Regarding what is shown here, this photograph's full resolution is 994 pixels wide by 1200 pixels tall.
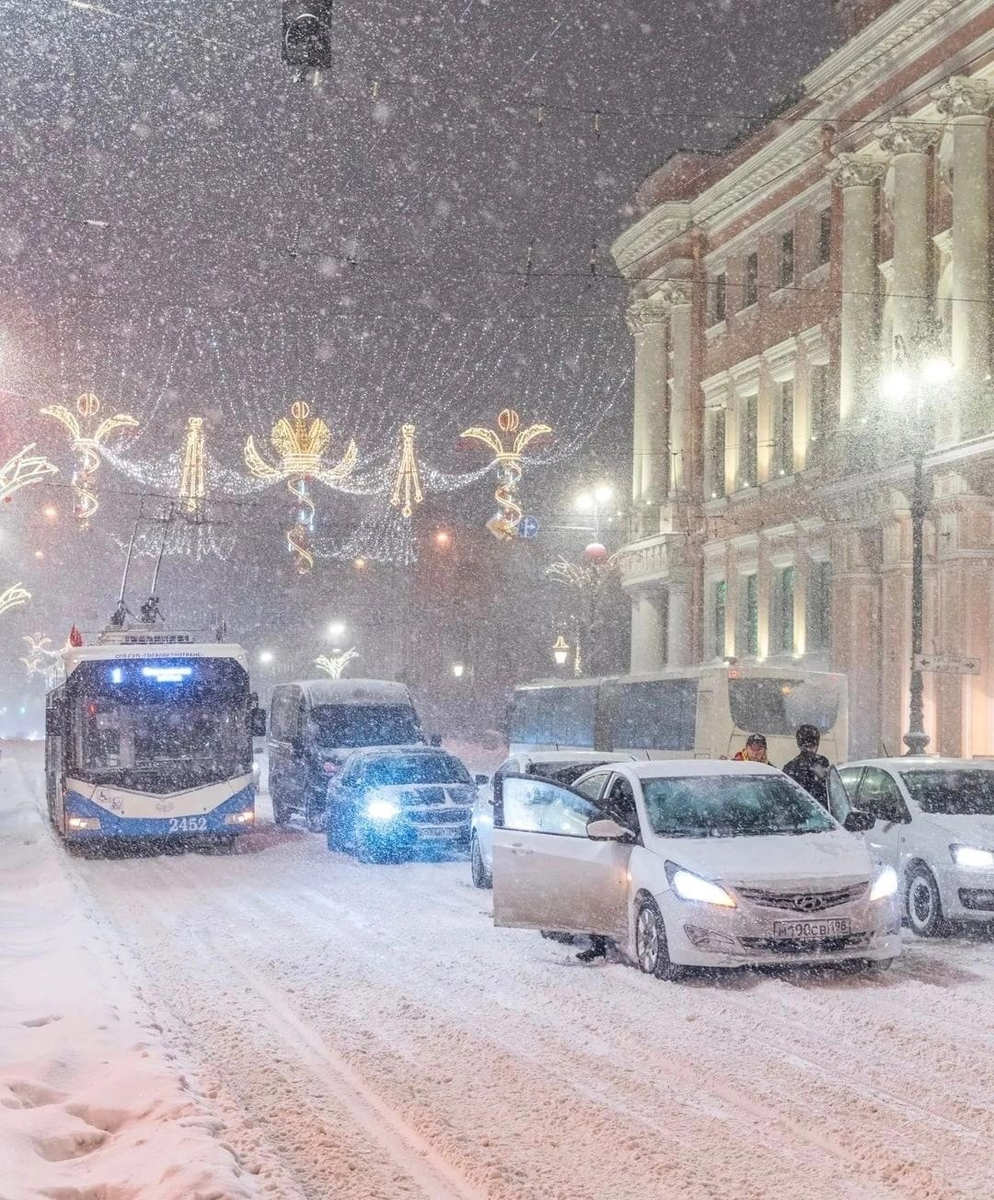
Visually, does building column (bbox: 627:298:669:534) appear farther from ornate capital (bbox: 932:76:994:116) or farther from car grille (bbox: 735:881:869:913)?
car grille (bbox: 735:881:869:913)

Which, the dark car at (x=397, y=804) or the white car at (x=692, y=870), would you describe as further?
the dark car at (x=397, y=804)

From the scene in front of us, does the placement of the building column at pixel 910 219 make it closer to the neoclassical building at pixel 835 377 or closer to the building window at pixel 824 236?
the neoclassical building at pixel 835 377

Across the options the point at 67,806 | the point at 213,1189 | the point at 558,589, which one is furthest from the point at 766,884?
the point at 558,589

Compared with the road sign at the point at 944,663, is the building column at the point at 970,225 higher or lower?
higher

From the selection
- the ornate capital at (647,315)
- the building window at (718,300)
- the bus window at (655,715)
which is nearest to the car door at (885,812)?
Result: the bus window at (655,715)

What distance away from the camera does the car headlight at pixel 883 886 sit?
1062 cm

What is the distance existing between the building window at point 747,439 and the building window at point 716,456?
129 centimetres

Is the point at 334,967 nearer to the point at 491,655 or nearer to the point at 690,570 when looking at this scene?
the point at 690,570

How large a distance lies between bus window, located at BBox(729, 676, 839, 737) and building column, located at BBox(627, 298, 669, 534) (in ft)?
64.9

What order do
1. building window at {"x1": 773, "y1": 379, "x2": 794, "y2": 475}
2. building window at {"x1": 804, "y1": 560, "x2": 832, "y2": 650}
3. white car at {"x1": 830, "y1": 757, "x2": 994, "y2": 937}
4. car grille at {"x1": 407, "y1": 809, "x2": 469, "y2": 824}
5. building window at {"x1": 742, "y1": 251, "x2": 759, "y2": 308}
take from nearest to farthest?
1. white car at {"x1": 830, "y1": 757, "x2": 994, "y2": 937}
2. car grille at {"x1": 407, "y1": 809, "x2": 469, "y2": 824}
3. building window at {"x1": 804, "y1": 560, "x2": 832, "y2": 650}
4. building window at {"x1": 773, "y1": 379, "x2": 794, "y2": 475}
5. building window at {"x1": 742, "y1": 251, "x2": 759, "y2": 308}

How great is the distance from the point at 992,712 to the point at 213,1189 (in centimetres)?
2914

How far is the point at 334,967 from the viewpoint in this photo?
11.3 m

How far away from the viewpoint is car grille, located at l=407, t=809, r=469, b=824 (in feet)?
64.7

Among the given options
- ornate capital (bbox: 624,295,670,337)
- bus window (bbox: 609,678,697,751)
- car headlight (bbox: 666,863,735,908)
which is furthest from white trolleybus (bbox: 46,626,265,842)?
ornate capital (bbox: 624,295,670,337)
